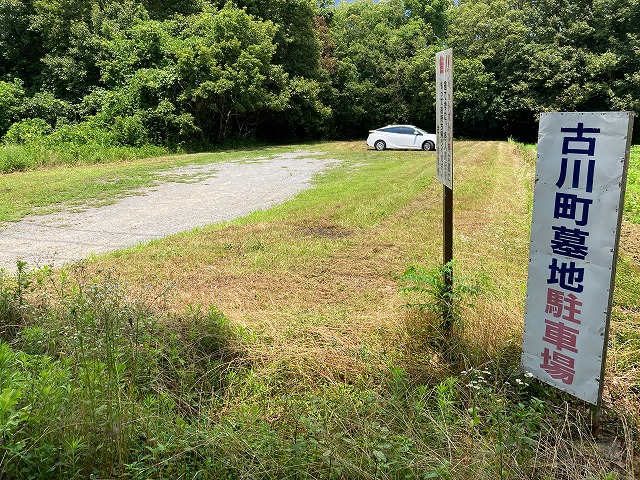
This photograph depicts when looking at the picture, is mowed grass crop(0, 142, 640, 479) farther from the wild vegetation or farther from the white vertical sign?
the white vertical sign

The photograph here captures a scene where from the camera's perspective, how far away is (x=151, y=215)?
23.9 feet

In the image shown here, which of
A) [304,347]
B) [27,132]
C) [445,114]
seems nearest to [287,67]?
[27,132]

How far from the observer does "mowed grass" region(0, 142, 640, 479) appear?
6.66 ft

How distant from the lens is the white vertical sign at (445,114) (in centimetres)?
295

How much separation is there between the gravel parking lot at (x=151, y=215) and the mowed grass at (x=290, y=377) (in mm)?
862

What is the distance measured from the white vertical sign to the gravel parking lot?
3831mm

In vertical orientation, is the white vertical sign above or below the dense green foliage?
below

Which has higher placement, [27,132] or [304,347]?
[27,132]

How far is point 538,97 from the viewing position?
27125 mm

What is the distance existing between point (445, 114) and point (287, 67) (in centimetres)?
2260

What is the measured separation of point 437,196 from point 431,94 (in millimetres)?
20597

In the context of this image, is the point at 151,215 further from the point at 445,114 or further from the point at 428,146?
the point at 428,146

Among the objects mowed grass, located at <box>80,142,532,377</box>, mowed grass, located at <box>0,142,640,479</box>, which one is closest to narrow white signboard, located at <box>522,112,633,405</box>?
mowed grass, located at <box>0,142,640,479</box>

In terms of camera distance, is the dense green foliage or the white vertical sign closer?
the white vertical sign
